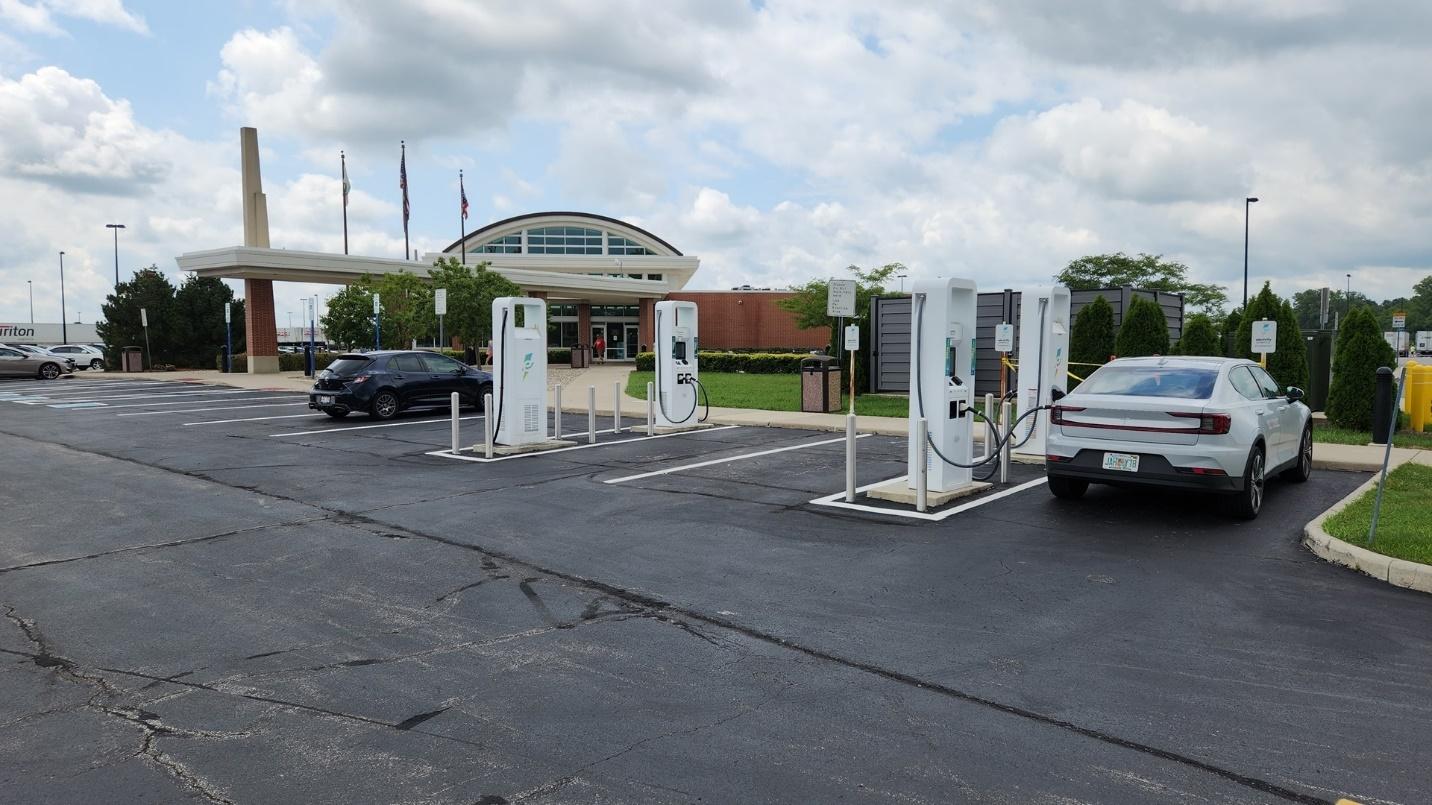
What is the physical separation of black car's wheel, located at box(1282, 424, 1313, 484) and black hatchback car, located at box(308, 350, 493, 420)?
598 inches

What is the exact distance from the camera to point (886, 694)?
4.64m

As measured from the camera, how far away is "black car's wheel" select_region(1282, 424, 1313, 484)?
10664mm

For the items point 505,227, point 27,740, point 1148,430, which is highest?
point 505,227

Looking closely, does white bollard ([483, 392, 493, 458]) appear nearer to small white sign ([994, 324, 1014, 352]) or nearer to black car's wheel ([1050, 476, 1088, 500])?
small white sign ([994, 324, 1014, 352])

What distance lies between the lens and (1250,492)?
864 centimetres

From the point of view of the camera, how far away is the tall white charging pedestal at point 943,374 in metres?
9.51

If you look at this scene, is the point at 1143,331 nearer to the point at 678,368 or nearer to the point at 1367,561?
the point at 678,368

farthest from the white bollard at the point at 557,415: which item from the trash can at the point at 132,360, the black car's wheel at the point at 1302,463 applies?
the trash can at the point at 132,360

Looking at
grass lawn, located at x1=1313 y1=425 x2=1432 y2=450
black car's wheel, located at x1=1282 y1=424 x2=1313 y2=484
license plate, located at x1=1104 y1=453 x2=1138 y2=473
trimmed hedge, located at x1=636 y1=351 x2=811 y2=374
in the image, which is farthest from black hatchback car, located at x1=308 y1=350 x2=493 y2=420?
trimmed hedge, located at x1=636 y1=351 x2=811 y2=374

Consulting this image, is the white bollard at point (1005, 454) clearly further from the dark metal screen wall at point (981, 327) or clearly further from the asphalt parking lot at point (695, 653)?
the dark metal screen wall at point (981, 327)

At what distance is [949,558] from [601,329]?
51489 mm

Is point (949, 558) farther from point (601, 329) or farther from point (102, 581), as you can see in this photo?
point (601, 329)

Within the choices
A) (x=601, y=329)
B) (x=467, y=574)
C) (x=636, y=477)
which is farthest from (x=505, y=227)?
(x=467, y=574)

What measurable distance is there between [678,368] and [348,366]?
7460 millimetres
